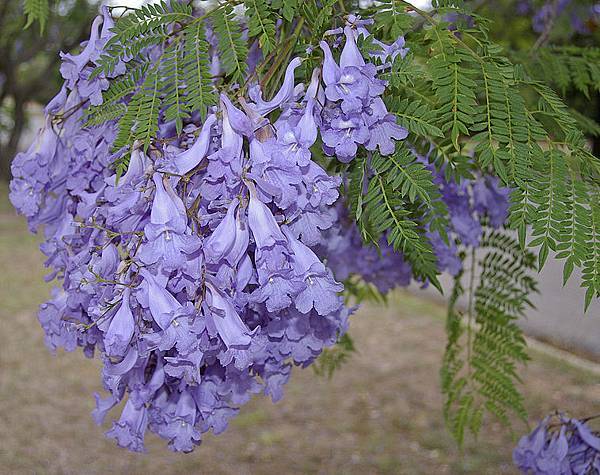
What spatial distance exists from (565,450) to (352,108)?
102cm

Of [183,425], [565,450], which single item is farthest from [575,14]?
[183,425]

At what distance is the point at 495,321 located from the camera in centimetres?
185

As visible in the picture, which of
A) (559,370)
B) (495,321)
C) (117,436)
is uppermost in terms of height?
(117,436)

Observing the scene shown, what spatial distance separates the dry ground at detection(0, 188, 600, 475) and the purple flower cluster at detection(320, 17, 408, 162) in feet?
9.66

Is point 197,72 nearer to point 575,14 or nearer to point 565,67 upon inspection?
point 565,67

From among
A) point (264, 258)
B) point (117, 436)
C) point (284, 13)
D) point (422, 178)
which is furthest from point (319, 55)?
point (117, 436)

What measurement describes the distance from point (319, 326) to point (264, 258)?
0.28 m

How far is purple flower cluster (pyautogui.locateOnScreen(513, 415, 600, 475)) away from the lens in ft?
5.07

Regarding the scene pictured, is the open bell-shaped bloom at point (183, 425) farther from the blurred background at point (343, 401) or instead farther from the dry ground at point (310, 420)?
the dry ground at point (310, 420)

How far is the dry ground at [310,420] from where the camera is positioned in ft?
12.0

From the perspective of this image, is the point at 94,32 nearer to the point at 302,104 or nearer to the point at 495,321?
the point at 302,104

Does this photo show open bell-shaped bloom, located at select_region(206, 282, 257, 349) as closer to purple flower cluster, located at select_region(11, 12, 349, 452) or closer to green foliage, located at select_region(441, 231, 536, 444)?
purple flower cluster, located at select_region(11, 12, 349, 452)

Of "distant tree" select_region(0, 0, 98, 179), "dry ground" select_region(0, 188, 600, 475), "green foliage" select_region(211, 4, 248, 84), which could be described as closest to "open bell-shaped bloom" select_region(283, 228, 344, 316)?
"green foliage" select_region(211, 4, 248, 84)

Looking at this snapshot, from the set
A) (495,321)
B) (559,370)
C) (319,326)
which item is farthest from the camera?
(559,370)
